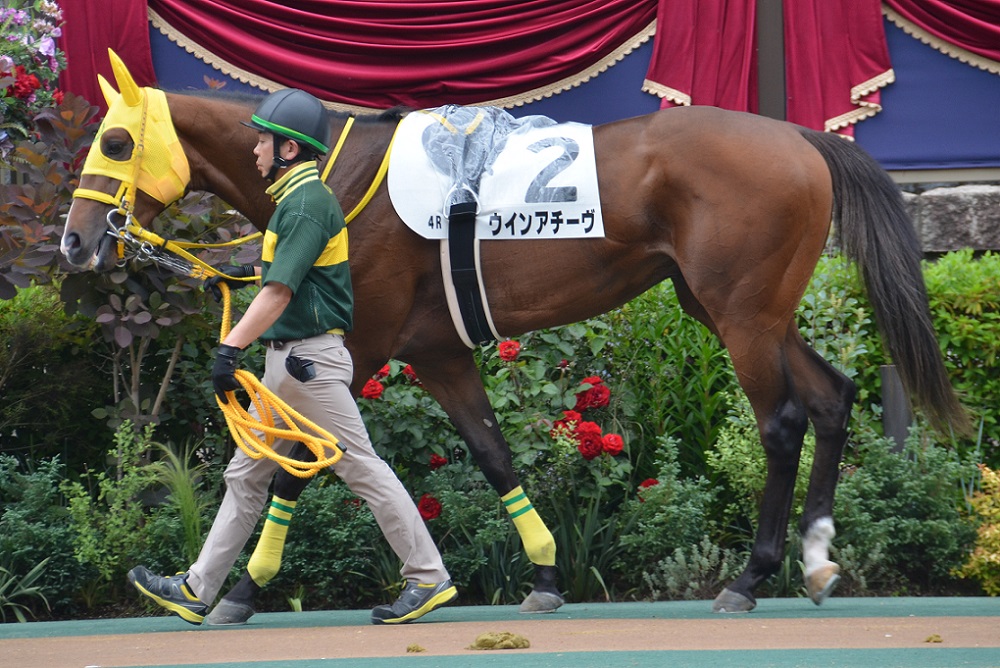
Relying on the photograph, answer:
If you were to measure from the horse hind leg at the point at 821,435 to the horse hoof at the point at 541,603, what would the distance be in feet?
3.47

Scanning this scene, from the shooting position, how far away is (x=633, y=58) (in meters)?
8.18

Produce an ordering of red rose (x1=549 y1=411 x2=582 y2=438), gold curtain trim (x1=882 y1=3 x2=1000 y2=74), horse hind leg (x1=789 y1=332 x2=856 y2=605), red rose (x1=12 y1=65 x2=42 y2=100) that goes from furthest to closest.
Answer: gold curtain trim (x1=882 y1=3 x2=1000 y2=74) < red rose (x1=12 y1=65 x2=42 y2=100) < red rose (x1=549 y1=411 x2=582 y2=438) < horse hind leg (x1=789 y1=332 x2=856 y2=605)

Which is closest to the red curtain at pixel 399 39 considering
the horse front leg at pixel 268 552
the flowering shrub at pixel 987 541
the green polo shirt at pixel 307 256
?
the green polo shirt at pixel 307 256

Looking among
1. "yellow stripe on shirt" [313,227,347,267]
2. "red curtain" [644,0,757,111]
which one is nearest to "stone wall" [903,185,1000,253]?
"red curtain" [644,0,757,111]

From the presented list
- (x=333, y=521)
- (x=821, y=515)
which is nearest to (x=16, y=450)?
(x=333, y=521)

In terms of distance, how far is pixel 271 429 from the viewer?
4855mm

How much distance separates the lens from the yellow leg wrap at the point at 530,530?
553 cm

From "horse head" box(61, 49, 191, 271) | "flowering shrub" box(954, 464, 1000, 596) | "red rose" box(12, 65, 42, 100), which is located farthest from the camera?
"red rose" box(12, 65, 42, 100)

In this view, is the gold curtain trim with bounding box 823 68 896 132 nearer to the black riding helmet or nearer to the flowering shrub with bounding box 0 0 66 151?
the black riding helmet

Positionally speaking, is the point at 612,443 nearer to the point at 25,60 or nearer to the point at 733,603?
the point at 733,603

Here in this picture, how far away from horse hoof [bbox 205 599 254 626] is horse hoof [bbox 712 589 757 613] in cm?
197

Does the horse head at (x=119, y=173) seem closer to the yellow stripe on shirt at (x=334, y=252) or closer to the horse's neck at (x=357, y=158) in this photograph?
the horse's neck at (x=357, y=158)

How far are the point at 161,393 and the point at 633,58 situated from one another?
12.1 feet

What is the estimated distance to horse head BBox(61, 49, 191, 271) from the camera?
5.28 meters
